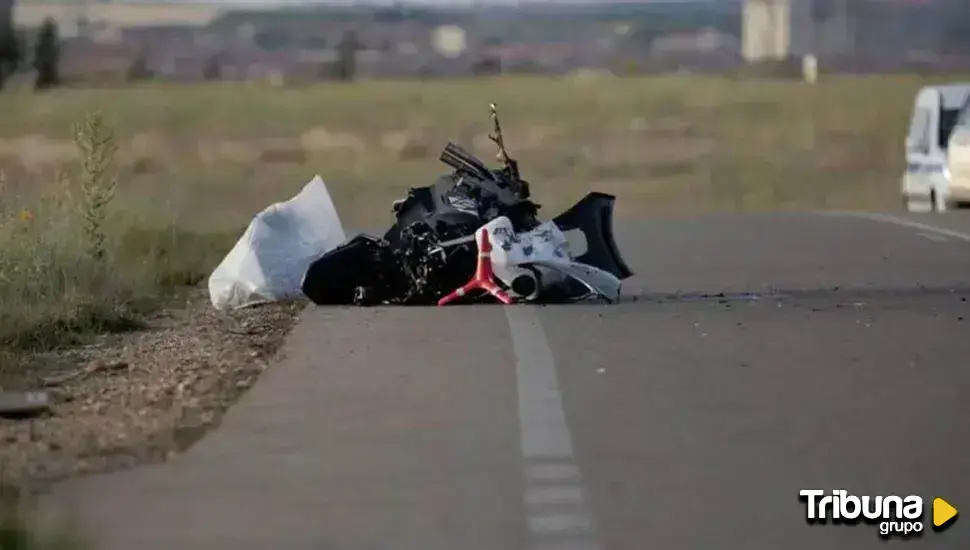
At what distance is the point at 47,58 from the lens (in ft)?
268

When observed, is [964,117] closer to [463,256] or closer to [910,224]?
[910,224]

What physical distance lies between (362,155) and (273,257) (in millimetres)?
36993

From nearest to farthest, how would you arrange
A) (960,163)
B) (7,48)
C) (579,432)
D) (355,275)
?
(579,432), (355,275), (960,163), (7,48)

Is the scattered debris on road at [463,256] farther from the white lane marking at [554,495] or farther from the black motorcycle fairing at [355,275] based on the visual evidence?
the white lane marking at [554,495]

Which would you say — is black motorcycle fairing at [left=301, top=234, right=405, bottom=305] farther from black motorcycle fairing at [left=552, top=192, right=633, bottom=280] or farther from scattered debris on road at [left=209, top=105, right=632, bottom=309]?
black motorcycle fairing at [left=552, top=192, right=633, bottom=280]

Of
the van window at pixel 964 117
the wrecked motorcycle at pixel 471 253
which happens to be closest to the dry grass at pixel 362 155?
the wrecked motorcycle at pixel 471 253

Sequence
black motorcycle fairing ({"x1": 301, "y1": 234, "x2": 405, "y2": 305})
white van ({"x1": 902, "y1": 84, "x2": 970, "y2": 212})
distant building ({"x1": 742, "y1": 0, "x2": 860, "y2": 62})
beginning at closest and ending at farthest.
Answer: black motorcycle fairing ({"x1": 301, "y1": 234, "x2": 405, "y2": 305})
white van ({"x1": 902, "y1": 84, "x2": 970, "y2": 212})
distant building ({"x1": 742, "y1": 0, "x2": 860, "y2": 62})

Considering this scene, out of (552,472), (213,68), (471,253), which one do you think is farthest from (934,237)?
(213,68)

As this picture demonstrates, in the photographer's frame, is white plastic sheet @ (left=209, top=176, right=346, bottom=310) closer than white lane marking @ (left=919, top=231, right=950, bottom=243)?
Yes

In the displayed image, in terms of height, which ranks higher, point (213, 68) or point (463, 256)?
point (463, 256)

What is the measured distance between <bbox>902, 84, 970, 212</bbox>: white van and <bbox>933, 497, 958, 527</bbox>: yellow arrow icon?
1977cm

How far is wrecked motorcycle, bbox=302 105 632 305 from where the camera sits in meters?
15.5

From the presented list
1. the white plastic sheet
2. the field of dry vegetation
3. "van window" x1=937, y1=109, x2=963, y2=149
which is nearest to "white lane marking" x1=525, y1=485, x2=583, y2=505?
the field of dry vegetation

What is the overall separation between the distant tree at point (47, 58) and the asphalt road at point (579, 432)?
64644mm
